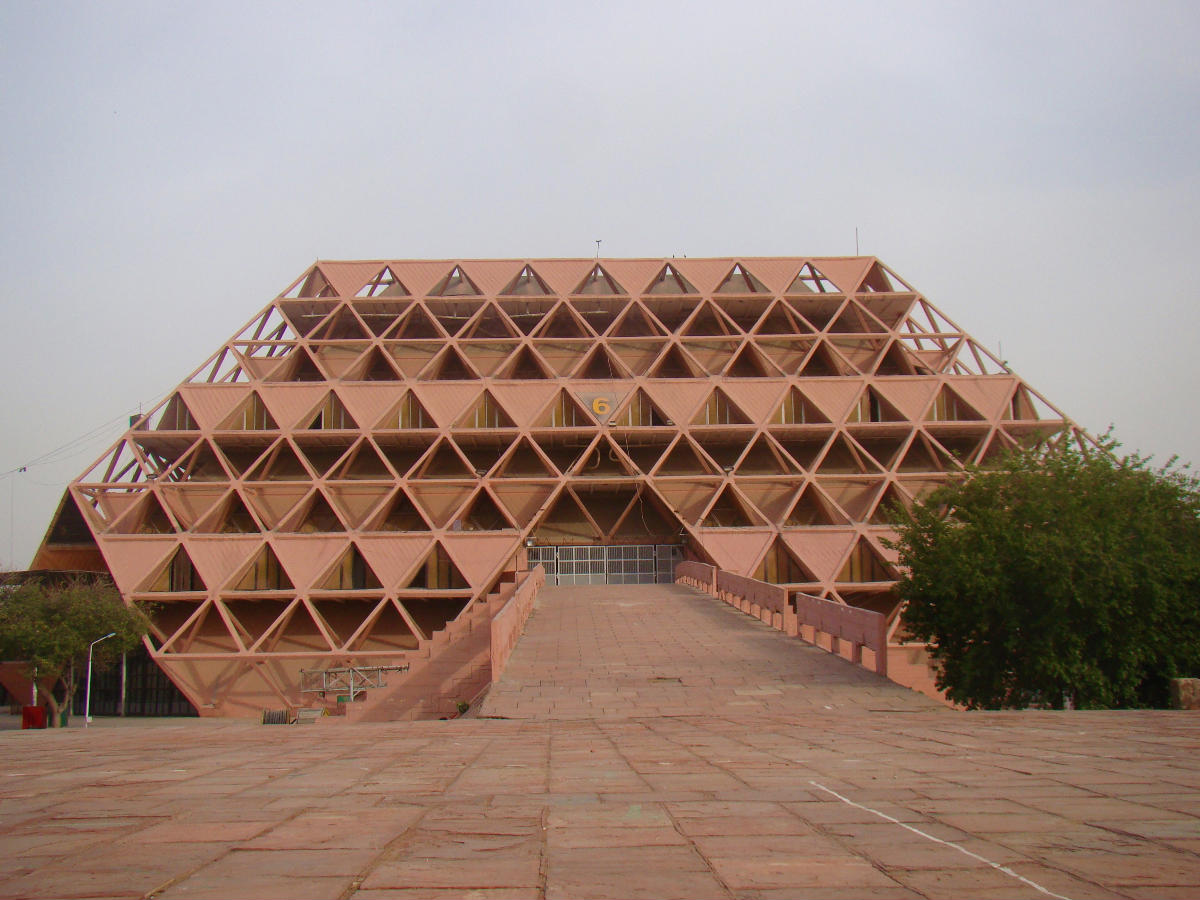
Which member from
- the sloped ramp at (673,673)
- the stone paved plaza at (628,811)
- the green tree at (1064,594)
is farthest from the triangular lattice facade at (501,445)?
the stone paved plaza at (628,811)

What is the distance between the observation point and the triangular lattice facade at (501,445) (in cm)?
3647

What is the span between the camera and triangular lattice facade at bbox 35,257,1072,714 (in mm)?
36469

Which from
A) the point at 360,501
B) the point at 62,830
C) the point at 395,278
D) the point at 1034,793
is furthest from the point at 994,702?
the point at 395,278

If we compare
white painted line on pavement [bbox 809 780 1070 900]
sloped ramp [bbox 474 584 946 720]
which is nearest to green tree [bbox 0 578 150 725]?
sloped ramp [bbox 474 584 946 720]

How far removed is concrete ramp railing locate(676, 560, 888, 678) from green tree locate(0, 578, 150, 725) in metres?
20.4

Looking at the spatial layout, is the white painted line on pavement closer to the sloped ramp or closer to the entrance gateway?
the sloped ramp

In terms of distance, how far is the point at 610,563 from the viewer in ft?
136

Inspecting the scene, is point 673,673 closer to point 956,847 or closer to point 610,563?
point 956,847

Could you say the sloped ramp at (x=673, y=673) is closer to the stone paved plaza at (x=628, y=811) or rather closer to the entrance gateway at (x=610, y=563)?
the stone paved plaza at (x=628, y=811)

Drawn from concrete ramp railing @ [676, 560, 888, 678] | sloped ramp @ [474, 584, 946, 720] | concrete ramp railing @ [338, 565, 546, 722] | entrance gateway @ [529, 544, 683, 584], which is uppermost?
entrance gateway @ [529, 544, 683, 584]

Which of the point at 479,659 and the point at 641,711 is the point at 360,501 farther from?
the point at 641,711

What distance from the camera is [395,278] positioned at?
4684 cm

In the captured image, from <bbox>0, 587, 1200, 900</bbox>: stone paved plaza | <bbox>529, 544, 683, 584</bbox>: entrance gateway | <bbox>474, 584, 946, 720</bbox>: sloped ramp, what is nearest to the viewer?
<bbox>0, 587, 1200, 900</bbox>: stone paved plaza

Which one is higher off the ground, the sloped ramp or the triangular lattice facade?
the triangular lattice facade
